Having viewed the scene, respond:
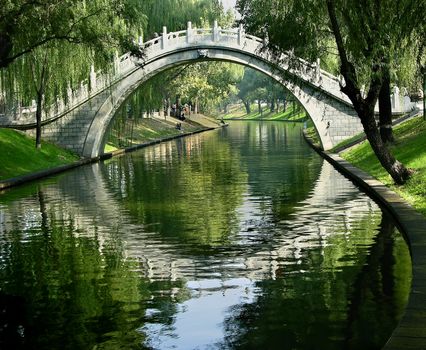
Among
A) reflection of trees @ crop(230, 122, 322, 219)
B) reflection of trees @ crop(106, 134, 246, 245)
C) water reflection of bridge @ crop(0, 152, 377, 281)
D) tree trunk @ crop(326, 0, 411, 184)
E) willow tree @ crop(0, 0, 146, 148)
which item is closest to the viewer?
water reflection of bridge @ crop(0, 152, 377, 281)

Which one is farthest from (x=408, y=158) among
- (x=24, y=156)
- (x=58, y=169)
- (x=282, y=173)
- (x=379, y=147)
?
(x=24, y=156)

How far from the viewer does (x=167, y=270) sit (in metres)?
12.2

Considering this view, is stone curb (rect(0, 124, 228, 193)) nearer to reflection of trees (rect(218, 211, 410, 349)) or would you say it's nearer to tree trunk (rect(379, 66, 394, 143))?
tree trunk (rect(379, 66, 394, 143))

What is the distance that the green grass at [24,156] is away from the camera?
3181 cm

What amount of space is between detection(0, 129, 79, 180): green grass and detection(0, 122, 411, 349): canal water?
26.5ft

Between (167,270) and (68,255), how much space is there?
2.47 metres

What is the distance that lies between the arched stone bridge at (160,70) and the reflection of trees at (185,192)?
406 cm

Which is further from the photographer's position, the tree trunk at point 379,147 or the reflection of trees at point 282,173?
the reflection of trees at point 282,173

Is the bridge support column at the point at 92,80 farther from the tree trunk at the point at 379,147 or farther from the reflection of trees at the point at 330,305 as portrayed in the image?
the reflection of trees at the point at 330,305

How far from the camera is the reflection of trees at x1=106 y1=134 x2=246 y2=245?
16688 millimetres

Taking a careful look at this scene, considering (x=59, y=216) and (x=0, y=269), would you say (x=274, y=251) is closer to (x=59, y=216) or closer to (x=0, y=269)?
(x=0, y=269)

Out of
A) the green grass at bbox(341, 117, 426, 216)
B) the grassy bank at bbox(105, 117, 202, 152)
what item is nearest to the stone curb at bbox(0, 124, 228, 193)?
the grassy bank at bbox(105, 117, 202, 152)

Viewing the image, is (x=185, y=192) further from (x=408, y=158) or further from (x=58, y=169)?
(x=58, y=169)

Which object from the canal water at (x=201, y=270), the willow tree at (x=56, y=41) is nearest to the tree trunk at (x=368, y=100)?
the canal water at (x=201, y=270)
